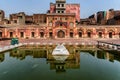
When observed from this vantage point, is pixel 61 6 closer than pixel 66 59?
No

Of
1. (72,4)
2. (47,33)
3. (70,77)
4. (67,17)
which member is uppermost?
(72,4)

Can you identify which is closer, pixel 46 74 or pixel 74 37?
pixel 46 74

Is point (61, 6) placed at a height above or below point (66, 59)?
above

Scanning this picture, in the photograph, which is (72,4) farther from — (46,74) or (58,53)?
(46,74)

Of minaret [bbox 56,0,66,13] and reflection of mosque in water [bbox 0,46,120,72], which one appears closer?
reflection of mosque in water [bbox 0,46,120,72]

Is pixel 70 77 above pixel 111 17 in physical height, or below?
below

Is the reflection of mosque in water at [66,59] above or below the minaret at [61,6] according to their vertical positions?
below

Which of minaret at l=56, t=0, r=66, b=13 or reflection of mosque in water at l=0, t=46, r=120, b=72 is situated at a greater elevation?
minaret at l=56, t=0, r=66, b=13

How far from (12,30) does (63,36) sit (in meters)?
12.5

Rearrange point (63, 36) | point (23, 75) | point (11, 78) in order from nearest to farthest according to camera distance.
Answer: point (11, 78), point (23, 75), point (63, 36)

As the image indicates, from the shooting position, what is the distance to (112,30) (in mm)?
44406

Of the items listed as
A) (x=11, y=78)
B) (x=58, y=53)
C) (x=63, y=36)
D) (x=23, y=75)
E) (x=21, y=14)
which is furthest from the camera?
(x=21, y=14)

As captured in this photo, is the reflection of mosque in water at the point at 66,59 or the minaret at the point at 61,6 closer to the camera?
the reflection of mosque in water at the point at 66,59

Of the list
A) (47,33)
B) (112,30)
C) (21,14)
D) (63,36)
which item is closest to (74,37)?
(63,36)
